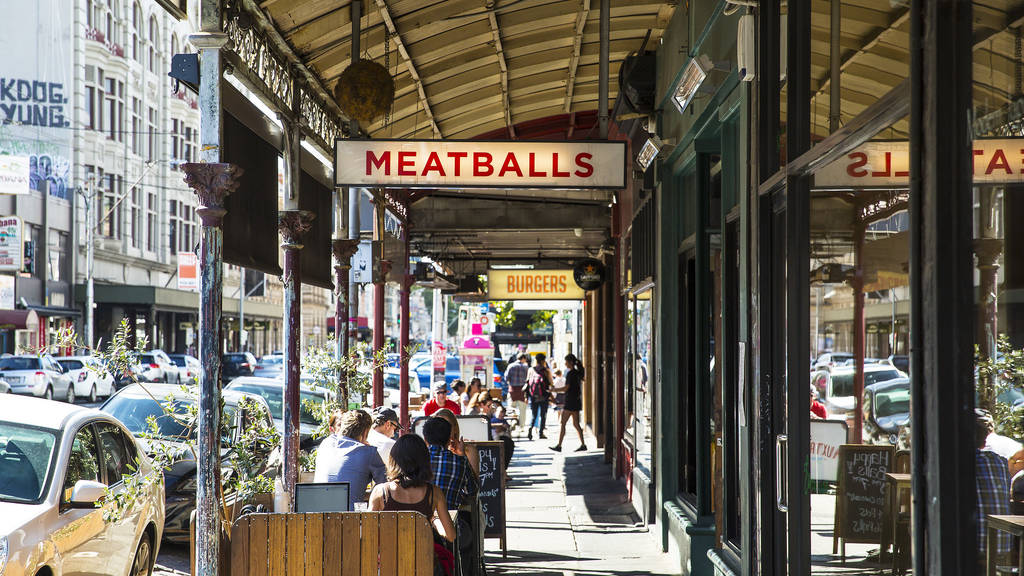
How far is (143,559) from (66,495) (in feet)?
4.98

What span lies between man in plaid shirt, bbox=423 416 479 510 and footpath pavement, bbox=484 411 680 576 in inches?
70.7

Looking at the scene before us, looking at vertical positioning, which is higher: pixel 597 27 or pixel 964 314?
pixel 597 27

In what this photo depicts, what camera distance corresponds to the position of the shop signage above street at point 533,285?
2569 cm

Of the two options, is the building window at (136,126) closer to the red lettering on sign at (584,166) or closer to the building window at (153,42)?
the building window at (153,42)

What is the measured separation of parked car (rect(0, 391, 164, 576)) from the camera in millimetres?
6180

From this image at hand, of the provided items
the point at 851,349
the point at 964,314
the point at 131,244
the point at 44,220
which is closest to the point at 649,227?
the point at 851,349

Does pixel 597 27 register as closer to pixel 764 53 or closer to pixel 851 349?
pixel 764 53

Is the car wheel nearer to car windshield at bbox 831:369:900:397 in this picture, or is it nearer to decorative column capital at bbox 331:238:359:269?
decorative column capital at bbox 331:238:359:269

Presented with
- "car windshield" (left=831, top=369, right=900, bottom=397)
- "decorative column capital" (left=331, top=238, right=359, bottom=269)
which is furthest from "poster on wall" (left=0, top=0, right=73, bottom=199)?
"car windshield" (left=831, top=369, right=900, bottom=397)

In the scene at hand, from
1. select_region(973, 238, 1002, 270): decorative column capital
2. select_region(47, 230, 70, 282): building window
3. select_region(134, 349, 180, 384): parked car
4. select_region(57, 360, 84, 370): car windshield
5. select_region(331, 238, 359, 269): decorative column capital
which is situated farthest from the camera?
select_region(47, 230, 70, 282): building window

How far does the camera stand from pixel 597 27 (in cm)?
1041

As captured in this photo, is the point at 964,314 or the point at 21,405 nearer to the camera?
the point at 964,314

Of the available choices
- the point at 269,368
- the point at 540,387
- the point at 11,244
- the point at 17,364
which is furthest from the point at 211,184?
the point at 269,368

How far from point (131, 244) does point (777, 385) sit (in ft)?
171
